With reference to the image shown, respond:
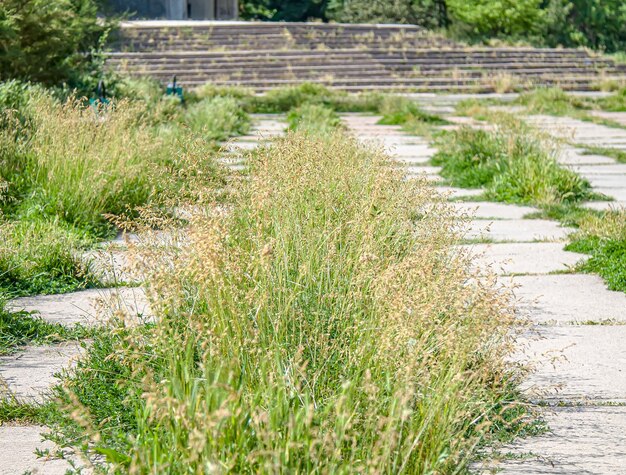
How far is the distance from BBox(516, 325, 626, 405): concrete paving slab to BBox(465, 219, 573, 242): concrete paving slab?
2.40 meters

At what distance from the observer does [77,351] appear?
494cm

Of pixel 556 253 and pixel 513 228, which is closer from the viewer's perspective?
pixel 556 253

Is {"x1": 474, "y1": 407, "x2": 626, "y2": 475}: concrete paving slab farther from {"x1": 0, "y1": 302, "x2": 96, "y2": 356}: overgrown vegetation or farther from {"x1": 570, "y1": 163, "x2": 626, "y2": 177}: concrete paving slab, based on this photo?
{"x1": 570, "y1": 163, "x2": 626, "y2": 177}: concrete paving slab

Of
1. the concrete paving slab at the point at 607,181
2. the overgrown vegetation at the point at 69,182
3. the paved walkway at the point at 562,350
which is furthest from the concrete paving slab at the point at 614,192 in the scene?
the overgrown vegetation at the point at 69,182

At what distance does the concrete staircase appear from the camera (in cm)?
2686

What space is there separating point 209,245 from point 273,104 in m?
17.8

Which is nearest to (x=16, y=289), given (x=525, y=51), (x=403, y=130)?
(x=403, y=130)

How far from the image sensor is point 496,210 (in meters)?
9.53

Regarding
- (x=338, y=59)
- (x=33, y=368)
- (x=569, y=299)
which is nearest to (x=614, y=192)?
(x=569, y=299)

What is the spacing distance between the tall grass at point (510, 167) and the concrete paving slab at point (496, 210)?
0.68ft

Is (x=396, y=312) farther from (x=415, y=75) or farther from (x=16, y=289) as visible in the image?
(x=415, y=75)

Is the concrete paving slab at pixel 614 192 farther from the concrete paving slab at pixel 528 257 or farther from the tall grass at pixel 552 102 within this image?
the tall grass at pixel 552 102

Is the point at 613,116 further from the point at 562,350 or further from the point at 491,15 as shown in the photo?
the point at 491,15

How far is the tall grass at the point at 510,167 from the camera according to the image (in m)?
10.0
